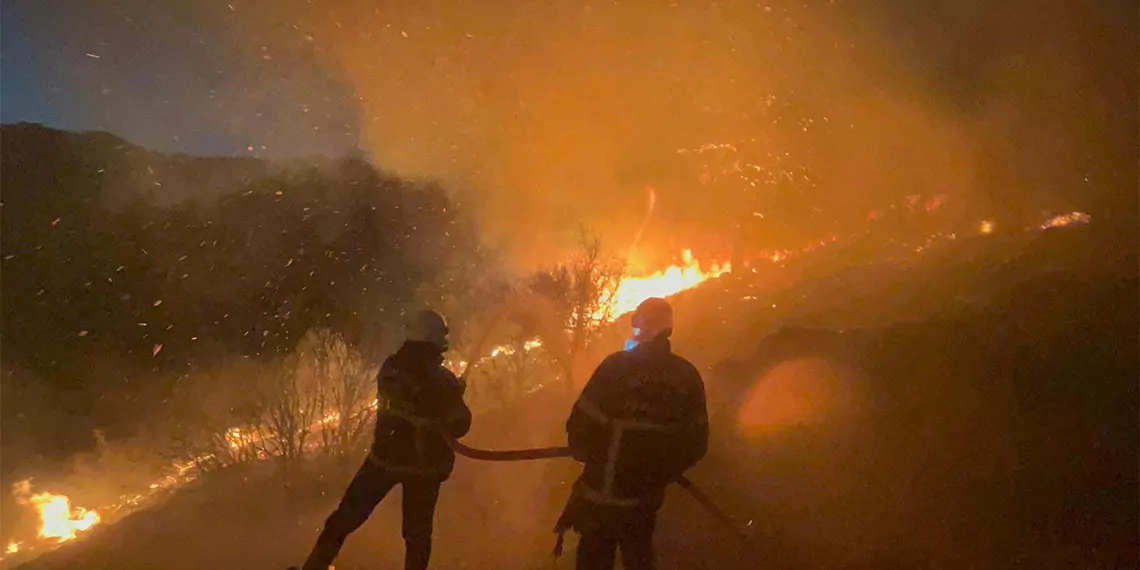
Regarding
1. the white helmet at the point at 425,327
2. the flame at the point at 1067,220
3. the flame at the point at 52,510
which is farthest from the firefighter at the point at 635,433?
the flame at the point at 52,510

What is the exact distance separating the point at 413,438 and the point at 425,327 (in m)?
0.74

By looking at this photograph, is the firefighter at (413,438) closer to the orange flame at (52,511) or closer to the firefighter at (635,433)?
the firefighter at (635,433)

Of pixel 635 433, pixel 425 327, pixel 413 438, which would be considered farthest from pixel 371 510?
pixel 635 433

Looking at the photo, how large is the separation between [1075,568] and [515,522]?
516 centimetres

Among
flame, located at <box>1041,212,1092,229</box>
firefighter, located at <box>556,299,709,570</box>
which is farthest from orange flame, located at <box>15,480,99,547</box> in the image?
flame, located at <box>1041,212,1092,229</box>

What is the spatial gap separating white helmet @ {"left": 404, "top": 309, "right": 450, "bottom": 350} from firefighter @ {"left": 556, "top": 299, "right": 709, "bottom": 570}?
1.03 meters

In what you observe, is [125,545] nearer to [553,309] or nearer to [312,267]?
[553,309]

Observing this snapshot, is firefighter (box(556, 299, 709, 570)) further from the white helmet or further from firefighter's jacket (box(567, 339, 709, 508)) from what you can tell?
the white helmet

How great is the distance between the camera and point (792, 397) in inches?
404

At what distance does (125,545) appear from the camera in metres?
11.5

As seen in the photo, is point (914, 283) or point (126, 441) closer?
point (914, 283)

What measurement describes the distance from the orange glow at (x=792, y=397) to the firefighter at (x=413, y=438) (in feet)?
18.3

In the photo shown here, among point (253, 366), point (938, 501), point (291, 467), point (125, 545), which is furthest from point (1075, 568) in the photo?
point (253, 366)

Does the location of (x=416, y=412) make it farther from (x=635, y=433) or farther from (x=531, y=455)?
(x=635, y=433)
